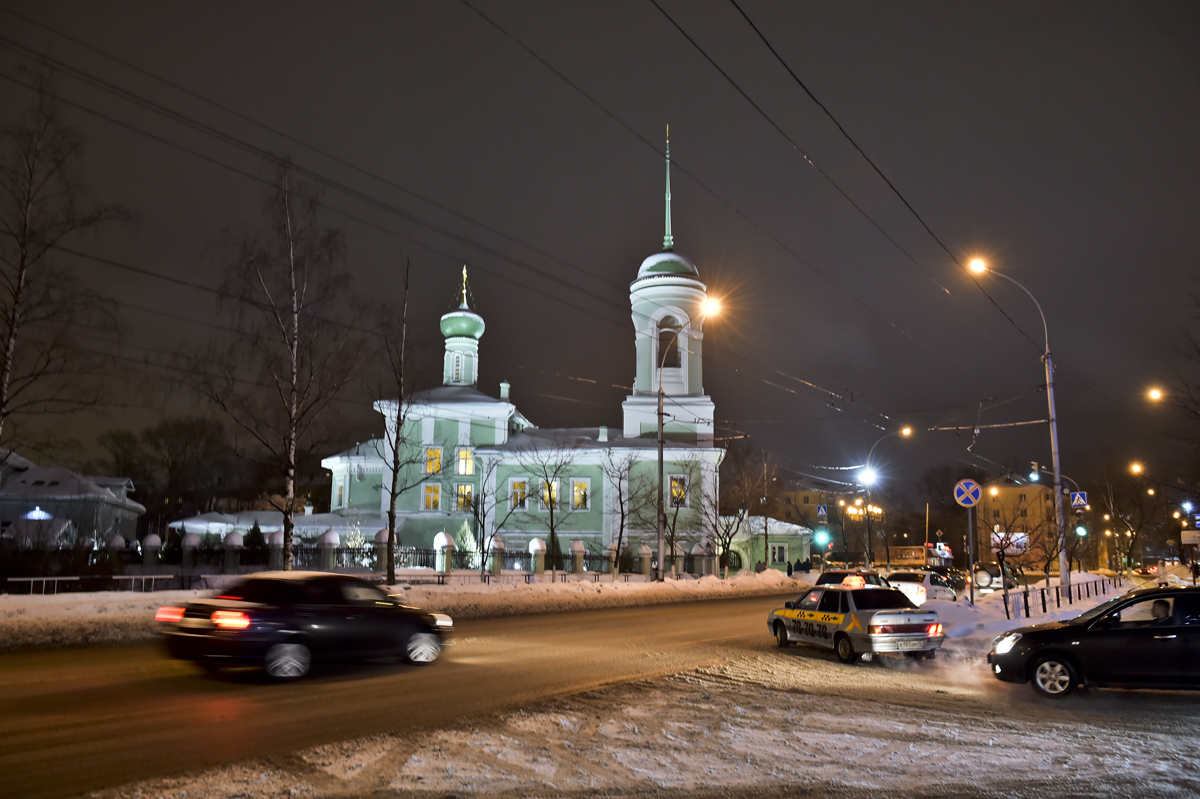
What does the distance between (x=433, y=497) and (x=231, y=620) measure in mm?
41654

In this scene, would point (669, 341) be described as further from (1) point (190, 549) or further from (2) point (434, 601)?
(2) point (434, 601)

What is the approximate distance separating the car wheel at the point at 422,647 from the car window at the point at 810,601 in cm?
667

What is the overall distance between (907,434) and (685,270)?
2542 centimetres

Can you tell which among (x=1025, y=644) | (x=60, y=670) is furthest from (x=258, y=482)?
(x=1025, y=644)

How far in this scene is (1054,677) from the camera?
35.2ft

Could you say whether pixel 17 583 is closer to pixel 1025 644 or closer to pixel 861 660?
pixel 861 660

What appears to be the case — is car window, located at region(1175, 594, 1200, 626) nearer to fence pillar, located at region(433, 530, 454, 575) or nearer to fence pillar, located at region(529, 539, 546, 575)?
fence pillar, located at region(433, 530, 454, 575)

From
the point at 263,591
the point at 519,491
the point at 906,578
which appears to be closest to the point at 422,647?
the point at 263,591

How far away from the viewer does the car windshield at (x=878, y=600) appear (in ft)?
46.6

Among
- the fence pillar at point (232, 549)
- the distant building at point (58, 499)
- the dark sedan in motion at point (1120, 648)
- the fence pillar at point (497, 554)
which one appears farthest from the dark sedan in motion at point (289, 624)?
the distant building at point (58, 499)

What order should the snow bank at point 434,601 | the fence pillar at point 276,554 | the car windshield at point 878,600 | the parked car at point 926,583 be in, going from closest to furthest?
the car windshield at point 878,600 → the snow bank at point 434,601 → the parked car at point 926,583 → the fence pillar at point 276,554

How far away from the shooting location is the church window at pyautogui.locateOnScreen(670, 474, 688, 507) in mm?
49438

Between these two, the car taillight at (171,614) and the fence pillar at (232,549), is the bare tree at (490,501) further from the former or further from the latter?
the car taillight at (171,614)

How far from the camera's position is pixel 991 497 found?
316 feet
